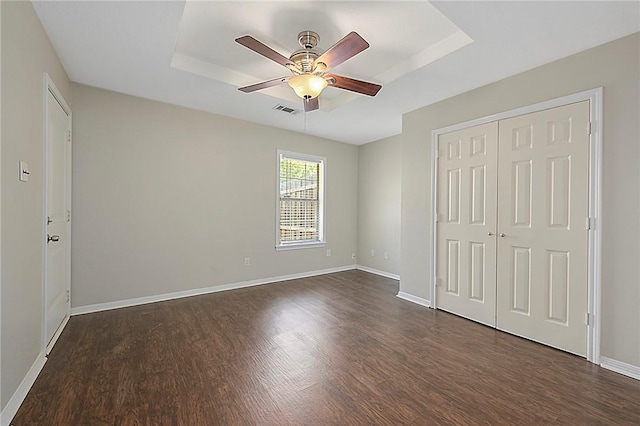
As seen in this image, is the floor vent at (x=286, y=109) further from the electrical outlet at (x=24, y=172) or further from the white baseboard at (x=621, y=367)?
the white baseboard at (x=621, y=367)

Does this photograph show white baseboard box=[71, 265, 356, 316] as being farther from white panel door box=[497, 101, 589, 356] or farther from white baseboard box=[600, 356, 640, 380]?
white baseboard box=[600, 356, 640, 380]

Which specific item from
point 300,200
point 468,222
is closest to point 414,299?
point 468,222

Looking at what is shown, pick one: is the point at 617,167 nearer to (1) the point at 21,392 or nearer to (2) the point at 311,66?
(2) the point at 311,66

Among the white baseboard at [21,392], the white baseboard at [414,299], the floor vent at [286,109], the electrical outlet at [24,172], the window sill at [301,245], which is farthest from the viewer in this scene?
the window sill at [301,245]

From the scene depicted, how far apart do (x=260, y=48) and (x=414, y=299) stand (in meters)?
3.42

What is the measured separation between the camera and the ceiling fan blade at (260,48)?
6.40ft

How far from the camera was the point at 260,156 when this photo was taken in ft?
15.2

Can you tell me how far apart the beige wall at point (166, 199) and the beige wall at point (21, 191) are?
3.95 ft

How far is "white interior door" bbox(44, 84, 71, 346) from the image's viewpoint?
7.97 feet

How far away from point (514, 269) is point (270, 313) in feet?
8.78

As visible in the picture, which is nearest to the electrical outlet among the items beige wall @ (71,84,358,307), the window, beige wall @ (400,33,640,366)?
beige wall @ (71,84,358,307)

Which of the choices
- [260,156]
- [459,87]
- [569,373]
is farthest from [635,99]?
[260,156]

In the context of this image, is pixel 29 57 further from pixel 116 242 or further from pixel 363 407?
pixel 363 407

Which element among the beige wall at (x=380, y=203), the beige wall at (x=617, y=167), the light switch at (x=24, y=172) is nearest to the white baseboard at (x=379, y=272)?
the beige wall at (x=380, y=203)
